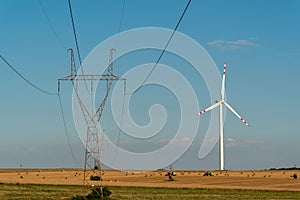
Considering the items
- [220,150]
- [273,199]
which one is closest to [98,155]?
[273,199]

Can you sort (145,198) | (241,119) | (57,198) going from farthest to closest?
(241,119) < (145,198) < (57,198)

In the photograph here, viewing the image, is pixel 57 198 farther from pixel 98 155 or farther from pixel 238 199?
pixel 238 199

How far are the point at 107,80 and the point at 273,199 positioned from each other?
2830cm

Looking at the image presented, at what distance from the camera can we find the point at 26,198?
7088 cm

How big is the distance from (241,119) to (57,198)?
105 meters

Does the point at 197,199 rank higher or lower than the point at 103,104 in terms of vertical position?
lower

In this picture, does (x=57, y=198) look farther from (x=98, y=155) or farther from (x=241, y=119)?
(x=241, y=119)

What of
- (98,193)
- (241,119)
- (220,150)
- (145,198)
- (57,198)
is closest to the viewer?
(98,193)

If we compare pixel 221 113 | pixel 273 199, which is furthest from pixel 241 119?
pixel 273 199

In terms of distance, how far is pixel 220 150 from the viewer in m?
184

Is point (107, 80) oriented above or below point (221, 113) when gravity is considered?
below

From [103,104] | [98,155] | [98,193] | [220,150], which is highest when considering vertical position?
[220,150]

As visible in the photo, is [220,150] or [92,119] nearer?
[92,119]

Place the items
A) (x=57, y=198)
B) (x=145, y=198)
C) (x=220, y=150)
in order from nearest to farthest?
1. (x=57, y=198)
2. (x=145, y=198)
3. (x=220, y=150)
